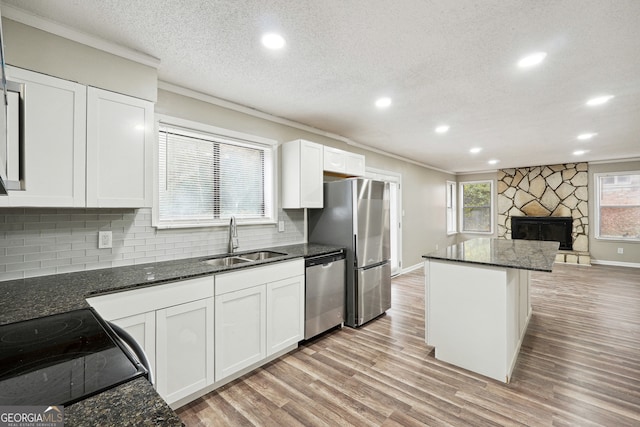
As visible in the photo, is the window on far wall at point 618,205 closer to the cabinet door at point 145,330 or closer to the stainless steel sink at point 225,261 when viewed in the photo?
the stainless steel sink at point 225,261

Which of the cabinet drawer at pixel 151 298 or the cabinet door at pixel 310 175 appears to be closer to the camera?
the cabinet drawer at pixel 151 298

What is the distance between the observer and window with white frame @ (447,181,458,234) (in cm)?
823

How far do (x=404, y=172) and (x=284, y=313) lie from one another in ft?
14.6

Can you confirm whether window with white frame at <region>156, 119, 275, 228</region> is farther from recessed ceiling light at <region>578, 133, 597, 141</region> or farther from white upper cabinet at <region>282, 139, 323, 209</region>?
recessed ceiling light at <region>578, 133, 597, 141</region>

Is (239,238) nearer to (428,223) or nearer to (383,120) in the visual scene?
(383,120)

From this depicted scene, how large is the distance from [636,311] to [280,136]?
5.04 m

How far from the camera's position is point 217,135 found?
293cm

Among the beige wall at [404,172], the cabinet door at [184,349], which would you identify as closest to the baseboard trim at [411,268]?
the beige wall at [404,172]

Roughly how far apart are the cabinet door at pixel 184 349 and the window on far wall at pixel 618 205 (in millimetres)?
8552

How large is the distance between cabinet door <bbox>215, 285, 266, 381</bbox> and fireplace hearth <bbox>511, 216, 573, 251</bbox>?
7.57 metres

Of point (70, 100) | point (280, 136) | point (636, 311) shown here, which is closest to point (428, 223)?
point (636, 311)

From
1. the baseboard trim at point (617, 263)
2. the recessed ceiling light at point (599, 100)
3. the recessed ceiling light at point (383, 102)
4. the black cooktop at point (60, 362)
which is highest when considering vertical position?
the recessed ceiling light at point (383, 102)

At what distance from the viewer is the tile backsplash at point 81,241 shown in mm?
1824

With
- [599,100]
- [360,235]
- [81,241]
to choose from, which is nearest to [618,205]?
[599,100]
